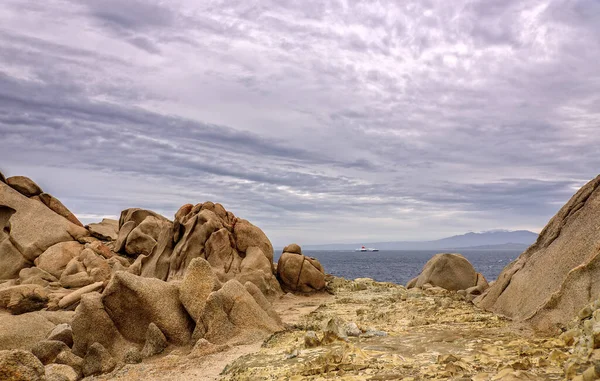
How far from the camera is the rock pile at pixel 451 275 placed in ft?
115

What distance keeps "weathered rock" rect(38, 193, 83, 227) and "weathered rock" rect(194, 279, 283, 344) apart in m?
29.1

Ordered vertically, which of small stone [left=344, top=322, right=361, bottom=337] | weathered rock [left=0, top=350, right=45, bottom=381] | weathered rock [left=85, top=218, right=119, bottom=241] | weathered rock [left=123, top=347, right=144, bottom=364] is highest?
weathered rock [left=85, top=218, right=119, bottom=241]

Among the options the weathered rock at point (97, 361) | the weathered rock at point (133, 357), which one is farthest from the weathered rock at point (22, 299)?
the weathered rock at point (133, 357)

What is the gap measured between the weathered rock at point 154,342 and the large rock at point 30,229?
928 inches

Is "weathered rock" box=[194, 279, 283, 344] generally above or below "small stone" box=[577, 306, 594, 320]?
below

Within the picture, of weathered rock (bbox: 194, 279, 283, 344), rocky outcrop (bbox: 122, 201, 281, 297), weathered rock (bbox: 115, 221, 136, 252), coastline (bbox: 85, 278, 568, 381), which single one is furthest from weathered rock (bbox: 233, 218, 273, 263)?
weathered rock (bbox: 194, 279, 283, 344)

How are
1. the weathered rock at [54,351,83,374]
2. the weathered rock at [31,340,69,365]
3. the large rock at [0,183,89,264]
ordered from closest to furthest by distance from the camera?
the weathered rock at [54,351,83,374], the weathered rock at [31,340,69,365], the large rock at [0,183,89,264]

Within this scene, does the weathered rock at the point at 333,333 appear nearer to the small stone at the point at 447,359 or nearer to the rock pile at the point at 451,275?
the small stone at the point at 447,359

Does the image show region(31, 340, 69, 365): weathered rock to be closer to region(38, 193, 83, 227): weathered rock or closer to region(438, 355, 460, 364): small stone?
region(438, 355, 460, 364): small stone

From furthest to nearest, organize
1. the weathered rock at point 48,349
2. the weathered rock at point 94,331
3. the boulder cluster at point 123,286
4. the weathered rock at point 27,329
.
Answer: the weathered rock at point 27,329 → the weathered rock at point 94,331 → the boulder cluster at point 123,286 → the weathered rock at point 48,349

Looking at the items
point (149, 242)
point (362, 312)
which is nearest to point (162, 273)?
point (149, 242)

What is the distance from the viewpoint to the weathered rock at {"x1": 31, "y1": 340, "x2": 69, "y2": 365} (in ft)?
57.9

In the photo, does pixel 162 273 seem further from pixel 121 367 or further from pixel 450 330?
pixel 450 330

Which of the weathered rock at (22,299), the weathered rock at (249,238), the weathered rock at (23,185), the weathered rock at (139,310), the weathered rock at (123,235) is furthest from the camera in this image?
the weathered rock at (23,185)
